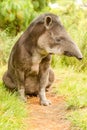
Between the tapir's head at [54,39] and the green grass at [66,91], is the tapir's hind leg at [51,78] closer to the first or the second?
the green grass at [66,91]

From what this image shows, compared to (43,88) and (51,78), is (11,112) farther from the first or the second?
(51,78)

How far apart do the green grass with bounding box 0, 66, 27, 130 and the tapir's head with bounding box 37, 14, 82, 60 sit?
0.99 meters

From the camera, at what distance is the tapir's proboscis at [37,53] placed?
716 cm

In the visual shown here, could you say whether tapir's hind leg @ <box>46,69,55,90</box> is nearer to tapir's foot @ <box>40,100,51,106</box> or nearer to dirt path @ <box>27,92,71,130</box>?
dirt path @ <box>27,92,71,130</box>

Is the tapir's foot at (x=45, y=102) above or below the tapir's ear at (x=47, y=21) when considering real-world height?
below

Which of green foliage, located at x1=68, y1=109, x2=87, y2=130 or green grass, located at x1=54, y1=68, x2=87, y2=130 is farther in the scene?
green grass, located at x1=54, y1=68, x2=87, y2=130

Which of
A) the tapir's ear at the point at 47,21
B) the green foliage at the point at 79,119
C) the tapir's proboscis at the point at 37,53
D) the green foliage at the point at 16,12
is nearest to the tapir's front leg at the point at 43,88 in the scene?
the tapir's proboscis at the point at 37,53

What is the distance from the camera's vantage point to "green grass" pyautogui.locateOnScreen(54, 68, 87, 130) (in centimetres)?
645

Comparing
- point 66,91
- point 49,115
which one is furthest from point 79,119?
point 66,91

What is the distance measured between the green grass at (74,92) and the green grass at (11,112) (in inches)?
29.4

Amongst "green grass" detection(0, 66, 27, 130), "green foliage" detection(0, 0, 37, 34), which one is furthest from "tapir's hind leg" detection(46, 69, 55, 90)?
"green foliage" detection(0, 0, 37, 34)

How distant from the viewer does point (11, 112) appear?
6547mm

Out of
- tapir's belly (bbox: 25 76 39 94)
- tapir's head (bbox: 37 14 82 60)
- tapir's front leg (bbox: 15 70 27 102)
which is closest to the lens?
tapir's head (bbox: 37 14 82 60)

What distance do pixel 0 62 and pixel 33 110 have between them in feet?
15.0
